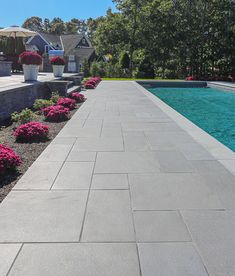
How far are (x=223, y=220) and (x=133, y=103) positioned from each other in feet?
25.4

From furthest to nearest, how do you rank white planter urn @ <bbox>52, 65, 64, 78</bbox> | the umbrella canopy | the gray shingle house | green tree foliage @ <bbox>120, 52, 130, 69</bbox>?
1. the gray shingle house
2. green tree foliage @ <bbox>120, 52, 130, 69</bbox>
3. the umbrella canopy
4. white planter urn @ <bbox>52, 65, 64, 78</bbox>

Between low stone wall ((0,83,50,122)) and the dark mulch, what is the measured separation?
41cm

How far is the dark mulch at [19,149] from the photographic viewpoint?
3.52 metres

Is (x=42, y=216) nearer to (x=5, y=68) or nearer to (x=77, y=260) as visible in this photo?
(x=77, y=260)

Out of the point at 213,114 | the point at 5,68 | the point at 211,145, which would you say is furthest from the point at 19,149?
the point at 5,68

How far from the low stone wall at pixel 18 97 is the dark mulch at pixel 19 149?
1.34 ft

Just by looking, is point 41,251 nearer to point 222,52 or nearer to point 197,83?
point 197,83

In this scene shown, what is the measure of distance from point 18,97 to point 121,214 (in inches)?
223

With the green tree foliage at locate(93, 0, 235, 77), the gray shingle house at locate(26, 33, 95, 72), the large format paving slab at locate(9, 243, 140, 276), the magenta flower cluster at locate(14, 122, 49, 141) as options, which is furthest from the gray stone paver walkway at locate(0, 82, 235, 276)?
the gray shingle house at locate(26, 33, 95, 72)

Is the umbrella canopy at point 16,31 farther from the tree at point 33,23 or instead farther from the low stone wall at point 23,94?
the tree at point 33,23

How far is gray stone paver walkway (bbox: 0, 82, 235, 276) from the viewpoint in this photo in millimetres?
2127

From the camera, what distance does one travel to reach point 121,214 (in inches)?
111

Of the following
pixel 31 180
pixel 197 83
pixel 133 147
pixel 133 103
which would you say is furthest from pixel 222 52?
pixel 31 180

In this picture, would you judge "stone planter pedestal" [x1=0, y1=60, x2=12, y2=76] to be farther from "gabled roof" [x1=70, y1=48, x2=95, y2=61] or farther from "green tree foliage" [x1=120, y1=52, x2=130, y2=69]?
"gabled roof" [x1=70, y1=48, x2=95, y2=61]
